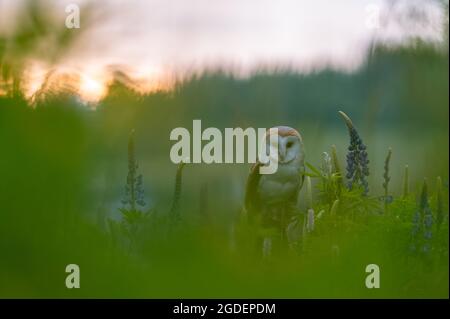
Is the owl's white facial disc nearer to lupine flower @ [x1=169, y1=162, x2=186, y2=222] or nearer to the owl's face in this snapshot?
the owl's face

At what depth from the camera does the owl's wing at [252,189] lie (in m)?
1.91

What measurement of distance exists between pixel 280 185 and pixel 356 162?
0.69 feet

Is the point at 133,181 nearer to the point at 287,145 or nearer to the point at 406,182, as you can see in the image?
the point at 287,145

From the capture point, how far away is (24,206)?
5.77ft

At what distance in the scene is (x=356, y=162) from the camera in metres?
1.93

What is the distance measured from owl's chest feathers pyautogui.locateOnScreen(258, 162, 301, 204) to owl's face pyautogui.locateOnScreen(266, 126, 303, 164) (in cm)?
2

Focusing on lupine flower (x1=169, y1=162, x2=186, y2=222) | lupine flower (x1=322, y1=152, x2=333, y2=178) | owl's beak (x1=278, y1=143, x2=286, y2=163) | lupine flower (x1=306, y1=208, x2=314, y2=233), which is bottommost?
lupine flower (x1=306, y1=208, x2=314, y2=233)

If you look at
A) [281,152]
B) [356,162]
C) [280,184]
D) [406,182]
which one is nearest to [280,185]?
[280,184]

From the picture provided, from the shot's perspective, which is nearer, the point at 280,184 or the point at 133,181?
the point at 133,181

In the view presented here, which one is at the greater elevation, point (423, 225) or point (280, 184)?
point (280, 184)

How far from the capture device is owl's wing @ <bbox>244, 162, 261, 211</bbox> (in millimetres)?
1914

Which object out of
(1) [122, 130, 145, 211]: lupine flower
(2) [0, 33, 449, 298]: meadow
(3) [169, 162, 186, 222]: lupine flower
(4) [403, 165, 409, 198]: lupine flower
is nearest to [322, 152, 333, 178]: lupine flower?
(2) [0, 33, 449, 298]: meadow

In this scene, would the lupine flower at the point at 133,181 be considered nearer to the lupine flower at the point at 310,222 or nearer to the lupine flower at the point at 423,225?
the lupine flower at the point at 310,222
